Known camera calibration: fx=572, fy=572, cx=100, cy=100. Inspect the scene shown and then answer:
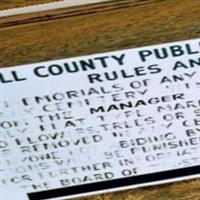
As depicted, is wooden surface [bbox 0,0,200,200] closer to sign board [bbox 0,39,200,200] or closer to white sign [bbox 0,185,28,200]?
sign board [bbox 0,39,200,200]

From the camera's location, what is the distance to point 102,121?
2.92 ft

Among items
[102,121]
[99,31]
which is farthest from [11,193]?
[99,31]

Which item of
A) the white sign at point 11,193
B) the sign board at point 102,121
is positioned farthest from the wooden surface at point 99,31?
the white sign at point 11,193

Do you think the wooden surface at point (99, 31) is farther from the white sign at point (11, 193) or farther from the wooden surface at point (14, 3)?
the white sign at point (11, 193)

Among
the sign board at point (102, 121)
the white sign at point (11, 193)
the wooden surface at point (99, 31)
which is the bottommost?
the white sign at point (11, 193)

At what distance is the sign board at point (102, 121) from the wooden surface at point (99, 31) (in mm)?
13

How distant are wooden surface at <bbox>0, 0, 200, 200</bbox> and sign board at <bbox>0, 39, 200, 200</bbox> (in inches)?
0.5

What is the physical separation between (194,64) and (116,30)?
0.13 m

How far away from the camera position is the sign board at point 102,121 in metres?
0.82

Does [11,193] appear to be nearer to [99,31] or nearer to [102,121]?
[102,121]

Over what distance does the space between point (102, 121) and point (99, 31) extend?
16 cm

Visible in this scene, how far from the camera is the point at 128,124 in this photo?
90cm

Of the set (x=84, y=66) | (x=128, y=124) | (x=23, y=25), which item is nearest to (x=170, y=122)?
Answer: (x=128, y=124)

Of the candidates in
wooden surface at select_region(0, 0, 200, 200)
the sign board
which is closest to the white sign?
the sign board
